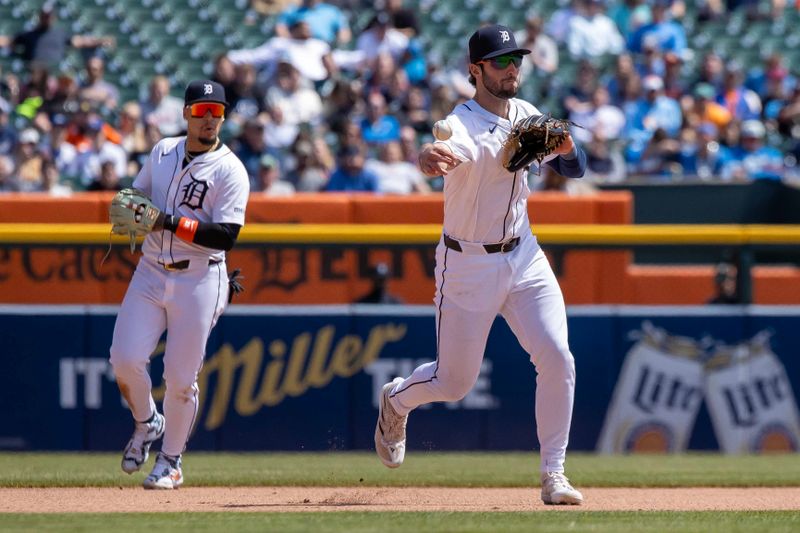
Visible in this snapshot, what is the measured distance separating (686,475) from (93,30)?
364 inches

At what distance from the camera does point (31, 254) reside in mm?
9383

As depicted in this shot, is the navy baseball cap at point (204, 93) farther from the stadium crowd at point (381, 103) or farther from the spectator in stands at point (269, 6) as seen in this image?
the spectator in stands at point (269, 6)

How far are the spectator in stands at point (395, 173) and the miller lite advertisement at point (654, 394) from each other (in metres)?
2.96

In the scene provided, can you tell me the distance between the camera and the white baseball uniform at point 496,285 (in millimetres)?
5848

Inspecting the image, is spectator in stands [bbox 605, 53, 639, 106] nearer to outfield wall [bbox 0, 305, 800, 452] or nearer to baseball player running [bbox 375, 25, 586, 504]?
outfield wall [bbox 0, 305, 800, 452]

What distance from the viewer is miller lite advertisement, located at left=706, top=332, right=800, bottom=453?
360 inches

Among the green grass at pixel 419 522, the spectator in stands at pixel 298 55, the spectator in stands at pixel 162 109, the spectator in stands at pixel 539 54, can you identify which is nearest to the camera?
the green grass at pixel 419 522

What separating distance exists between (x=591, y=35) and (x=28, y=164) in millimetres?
6173

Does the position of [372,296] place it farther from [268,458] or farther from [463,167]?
[463,167]

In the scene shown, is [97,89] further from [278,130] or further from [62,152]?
[278,130]

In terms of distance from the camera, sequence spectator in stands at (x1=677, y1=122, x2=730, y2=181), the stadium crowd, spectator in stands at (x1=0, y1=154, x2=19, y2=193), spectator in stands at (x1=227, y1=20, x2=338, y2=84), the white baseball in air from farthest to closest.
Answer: spectator in stands at (x1=227, y1=20, x2=338, y2=84), spectator in stands at (x1=677, y1=122, x2=730, y2=181), the stadium crowd, spectator in stands at (x1=0, y1=154, x2=19, y2=193), the white baseball in air

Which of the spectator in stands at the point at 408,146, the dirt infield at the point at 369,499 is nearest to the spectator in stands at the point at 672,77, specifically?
the spectator in stands at the point at 408,146

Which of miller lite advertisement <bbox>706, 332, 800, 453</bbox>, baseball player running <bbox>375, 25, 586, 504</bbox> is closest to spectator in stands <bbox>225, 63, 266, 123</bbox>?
miller lite advertisement <bbox>706, 332, 800, 453</bbox>

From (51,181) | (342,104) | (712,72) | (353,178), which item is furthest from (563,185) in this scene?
(51,181)
